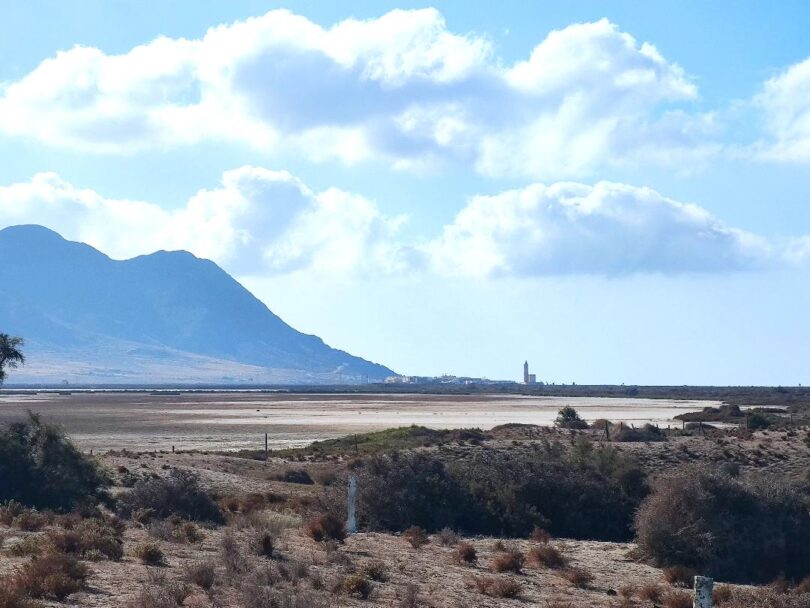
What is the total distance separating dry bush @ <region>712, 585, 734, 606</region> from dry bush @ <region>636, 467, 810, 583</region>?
3.00 m

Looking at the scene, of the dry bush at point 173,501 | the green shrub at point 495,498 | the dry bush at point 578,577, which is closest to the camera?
the dry bush at point 578,577

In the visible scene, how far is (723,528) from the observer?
21.2 metres

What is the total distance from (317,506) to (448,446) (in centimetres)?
1953

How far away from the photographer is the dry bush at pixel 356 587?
15211 mm

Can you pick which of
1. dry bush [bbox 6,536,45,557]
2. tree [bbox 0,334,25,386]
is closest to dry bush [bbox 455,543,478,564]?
dry bush [bbox 6,536,45,557]

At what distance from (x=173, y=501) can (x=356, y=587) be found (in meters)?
10.5

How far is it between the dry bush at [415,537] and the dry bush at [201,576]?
20.7 ft

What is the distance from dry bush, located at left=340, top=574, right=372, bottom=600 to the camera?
15.2 metres

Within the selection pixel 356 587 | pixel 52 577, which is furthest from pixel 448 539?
pixel 52 577

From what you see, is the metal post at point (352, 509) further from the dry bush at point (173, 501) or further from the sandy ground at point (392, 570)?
the dry bush at point (173, 501)

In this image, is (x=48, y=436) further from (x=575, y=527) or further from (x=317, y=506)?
(x=575, y=527)

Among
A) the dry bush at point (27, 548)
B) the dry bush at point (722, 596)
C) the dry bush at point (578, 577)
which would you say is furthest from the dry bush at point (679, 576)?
the dry bush at point (27, 548)

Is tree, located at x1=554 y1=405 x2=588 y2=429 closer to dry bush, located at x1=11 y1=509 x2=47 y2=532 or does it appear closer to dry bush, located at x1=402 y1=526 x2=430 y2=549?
dry bush, located at x1=402 y1=526 x2=430 y2=549

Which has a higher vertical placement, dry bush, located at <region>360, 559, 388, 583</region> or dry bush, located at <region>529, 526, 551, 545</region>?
dry bush, located at <region>360, 559, 388, 583</region>
